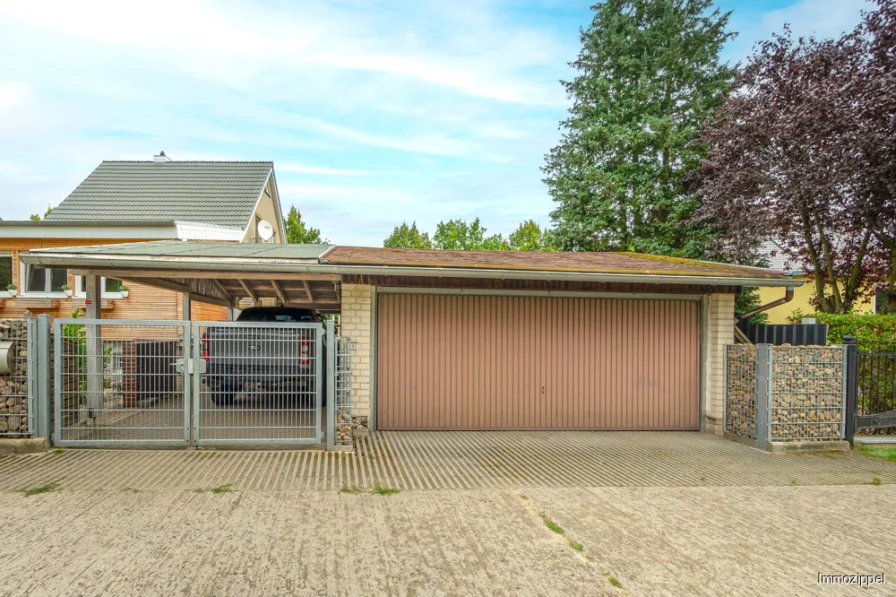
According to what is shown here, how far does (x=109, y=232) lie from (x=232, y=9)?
20.8 ft

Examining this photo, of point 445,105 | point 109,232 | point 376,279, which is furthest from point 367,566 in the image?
point 445,105

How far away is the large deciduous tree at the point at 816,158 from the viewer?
38.7 feet

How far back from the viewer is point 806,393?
7359mm

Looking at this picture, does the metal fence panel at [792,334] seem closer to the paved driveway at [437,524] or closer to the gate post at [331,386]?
the paved driveway at [437,524]

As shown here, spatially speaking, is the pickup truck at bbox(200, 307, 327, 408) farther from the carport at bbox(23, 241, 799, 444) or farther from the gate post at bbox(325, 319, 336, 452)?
the carport at bbox(23, 241, 799, 444)

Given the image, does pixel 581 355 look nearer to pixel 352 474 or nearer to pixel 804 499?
pixel 804 499

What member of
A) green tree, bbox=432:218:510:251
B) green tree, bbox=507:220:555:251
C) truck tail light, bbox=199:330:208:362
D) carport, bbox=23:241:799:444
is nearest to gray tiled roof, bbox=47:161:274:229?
carport, bbox=23:241:799:444

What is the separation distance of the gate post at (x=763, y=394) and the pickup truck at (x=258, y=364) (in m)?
5.78

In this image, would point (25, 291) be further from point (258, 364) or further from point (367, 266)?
point (367, 266)

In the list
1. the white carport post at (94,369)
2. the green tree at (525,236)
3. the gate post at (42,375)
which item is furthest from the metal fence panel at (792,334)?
the green tree at (525,236)

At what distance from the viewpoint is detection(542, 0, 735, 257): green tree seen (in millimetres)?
17297

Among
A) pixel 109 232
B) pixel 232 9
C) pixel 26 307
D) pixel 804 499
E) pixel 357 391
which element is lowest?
pixel 804 499

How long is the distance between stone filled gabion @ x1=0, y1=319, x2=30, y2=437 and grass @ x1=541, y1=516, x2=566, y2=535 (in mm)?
5819

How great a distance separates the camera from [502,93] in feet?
51.2
